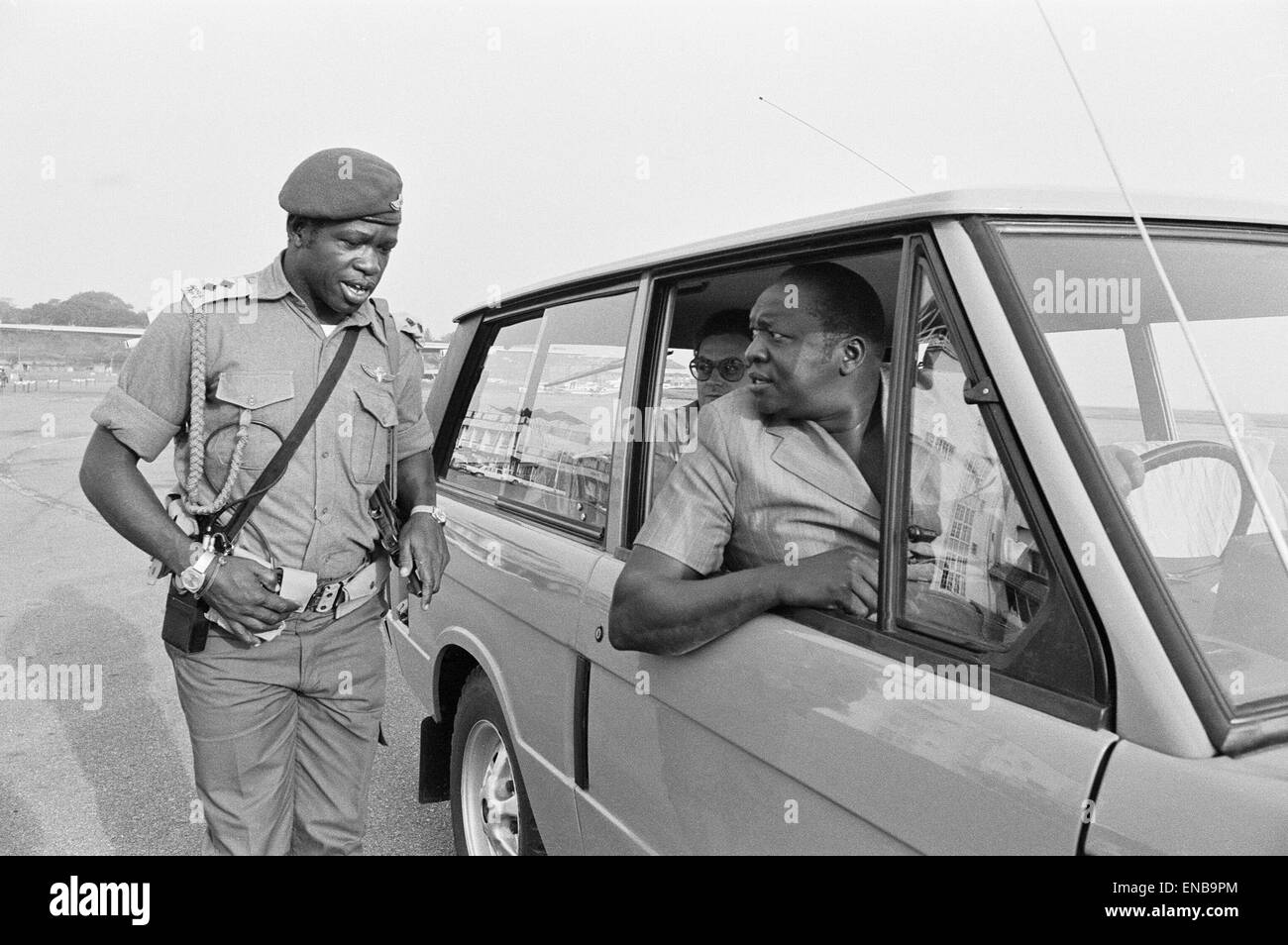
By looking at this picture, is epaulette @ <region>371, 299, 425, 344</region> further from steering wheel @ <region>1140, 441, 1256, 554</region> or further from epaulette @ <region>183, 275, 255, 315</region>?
steering wheel @ <region>1140, 441, 1256, 554</region>

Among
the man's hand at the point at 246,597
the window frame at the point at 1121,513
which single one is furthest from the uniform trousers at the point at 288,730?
the window frame at the point at 1121,513

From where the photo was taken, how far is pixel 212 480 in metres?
2.19

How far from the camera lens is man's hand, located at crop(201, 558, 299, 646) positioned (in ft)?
6.63

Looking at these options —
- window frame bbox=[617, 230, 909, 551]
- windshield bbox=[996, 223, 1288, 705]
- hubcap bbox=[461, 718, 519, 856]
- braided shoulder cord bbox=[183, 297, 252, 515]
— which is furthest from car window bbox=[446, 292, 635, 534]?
windshield bbox=[996, 223, 1288, 705]

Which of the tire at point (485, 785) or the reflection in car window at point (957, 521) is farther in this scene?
the tire at point (485, 785)

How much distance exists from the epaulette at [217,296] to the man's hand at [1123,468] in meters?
1.83

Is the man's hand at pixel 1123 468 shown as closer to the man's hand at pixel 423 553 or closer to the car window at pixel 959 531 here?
the car window at pixel 959 531

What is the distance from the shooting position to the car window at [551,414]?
8.49 ft
